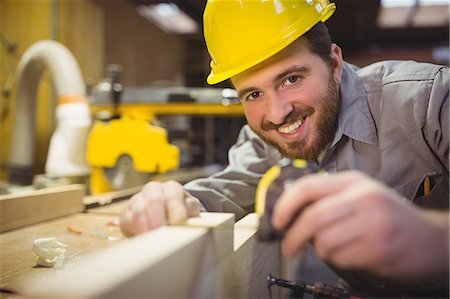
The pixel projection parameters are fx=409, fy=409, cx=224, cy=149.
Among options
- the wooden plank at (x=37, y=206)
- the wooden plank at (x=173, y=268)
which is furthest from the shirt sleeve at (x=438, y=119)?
the wooden plank at (x=37, y=206)

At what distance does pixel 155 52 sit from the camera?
501 cm

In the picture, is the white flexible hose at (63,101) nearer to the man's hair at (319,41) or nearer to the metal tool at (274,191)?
the man's hair at (319,41)

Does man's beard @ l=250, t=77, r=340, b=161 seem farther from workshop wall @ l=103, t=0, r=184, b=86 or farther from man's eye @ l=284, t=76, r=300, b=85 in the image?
workshop wall @ l=103, t=0, r=184, b=86

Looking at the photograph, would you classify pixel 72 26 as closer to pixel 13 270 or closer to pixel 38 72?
pixel 38 72

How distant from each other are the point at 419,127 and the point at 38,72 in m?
1.97

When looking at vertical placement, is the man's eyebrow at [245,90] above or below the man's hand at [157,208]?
above

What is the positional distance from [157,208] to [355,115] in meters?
0.60

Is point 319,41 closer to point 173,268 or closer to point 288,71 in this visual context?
point 288,71

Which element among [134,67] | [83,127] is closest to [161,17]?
[134,67]

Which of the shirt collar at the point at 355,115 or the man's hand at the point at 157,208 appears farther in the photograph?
the shirt collar at the point at 355,115

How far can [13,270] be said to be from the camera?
84cm

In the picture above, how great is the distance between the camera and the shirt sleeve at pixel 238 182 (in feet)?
3.70

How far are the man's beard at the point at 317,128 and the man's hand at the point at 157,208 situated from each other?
0.33m

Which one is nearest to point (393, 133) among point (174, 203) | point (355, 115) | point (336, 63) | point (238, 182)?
point (355, 115)
